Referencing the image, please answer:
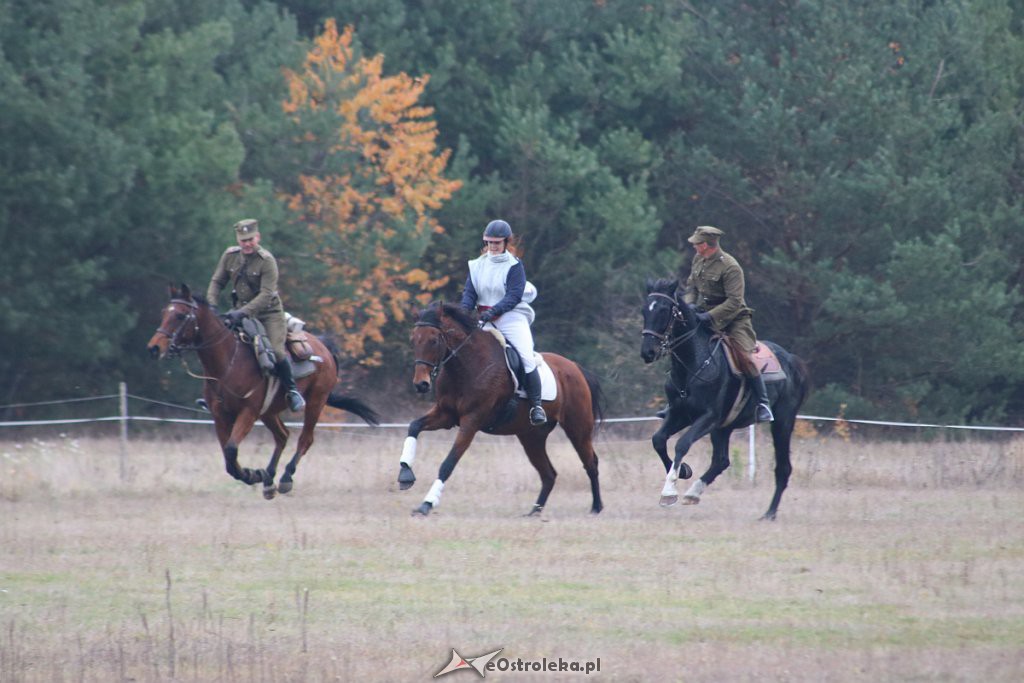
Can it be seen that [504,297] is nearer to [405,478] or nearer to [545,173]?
[405,478]

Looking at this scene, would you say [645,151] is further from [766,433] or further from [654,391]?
[766,433]

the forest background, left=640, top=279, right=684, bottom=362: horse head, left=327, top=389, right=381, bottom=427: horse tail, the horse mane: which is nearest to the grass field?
left=327, top=389, right=381, bottom=427: horse tail

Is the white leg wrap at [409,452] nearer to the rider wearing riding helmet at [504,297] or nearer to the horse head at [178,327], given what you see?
the rider wearing riding helmet at [504,297]

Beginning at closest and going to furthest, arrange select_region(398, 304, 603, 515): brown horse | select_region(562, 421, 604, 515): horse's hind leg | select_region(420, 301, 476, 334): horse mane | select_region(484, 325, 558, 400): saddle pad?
select_region(398, 304, 603, 515): brown horse → select_region(420, 301, 476, 334): horse mane → select_region(484, 325, 558, 400): saddle pad → select_region(562, 421, 604, 515): horse's hind leg

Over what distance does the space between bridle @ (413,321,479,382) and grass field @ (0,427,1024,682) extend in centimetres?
141

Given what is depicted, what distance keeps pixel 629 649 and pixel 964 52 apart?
32.4 meters

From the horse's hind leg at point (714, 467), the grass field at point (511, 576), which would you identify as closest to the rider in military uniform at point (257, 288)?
the grass field at point (511, 576)

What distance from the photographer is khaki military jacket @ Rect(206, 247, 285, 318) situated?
16.4m

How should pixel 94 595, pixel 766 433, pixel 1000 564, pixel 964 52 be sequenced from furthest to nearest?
pixel 964 52 → pixel 766 433 → pixel 1000 564 → pixel 94 595

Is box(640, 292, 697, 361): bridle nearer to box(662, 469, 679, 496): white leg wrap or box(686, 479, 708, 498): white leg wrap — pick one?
box(662, 469, 679, 496): white leg wrap

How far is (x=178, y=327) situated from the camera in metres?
15.8

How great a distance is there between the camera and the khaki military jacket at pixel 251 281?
16.4 meters

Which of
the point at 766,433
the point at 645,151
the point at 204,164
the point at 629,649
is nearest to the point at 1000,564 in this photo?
the point at 629,649

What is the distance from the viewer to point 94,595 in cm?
1046
